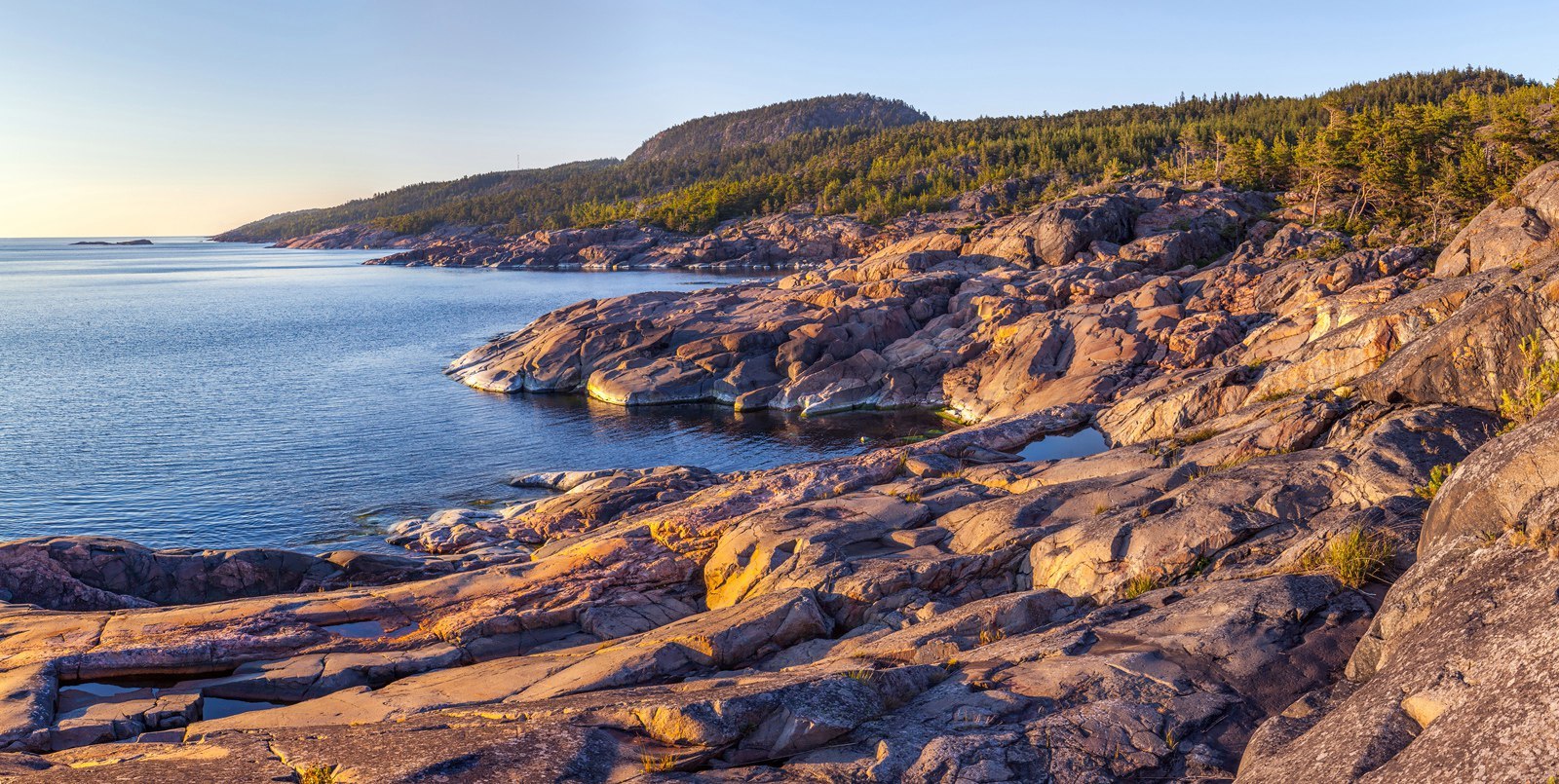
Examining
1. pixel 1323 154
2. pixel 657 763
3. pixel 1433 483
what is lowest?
pixel 657 763

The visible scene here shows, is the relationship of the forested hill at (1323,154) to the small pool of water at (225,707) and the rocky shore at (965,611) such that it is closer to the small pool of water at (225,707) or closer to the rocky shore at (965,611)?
the rocky shore at (965,611)

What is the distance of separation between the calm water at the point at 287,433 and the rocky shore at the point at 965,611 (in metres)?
8.07

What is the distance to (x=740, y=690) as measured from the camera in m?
11.5

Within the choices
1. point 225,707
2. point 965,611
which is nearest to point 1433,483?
point 965,611

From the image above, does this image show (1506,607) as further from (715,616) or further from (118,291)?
(118,291)

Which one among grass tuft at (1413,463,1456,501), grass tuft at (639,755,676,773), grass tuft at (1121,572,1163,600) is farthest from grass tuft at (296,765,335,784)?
grass tuft at (1413,463,1456,501)

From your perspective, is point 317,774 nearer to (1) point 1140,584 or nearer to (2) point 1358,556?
(1) point 1140,584

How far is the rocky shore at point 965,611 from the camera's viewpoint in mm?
9562

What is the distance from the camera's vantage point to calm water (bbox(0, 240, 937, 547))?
40.8 m

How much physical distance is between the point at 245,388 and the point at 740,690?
69.8 meters

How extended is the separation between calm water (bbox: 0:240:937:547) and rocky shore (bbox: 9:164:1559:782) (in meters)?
8.07

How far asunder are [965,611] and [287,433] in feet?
168

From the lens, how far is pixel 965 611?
642 inches

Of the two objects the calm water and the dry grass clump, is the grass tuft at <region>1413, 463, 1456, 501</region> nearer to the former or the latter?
the dry grass clump
